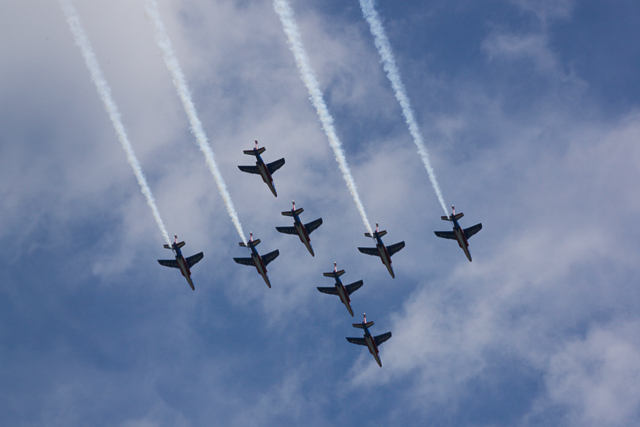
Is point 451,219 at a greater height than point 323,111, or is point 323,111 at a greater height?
point 323,111

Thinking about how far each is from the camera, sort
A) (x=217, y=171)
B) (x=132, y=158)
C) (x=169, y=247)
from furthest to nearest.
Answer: (x=169, y=247), (x=217, y=171), (x=132, y=158)

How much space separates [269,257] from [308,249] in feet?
16.0

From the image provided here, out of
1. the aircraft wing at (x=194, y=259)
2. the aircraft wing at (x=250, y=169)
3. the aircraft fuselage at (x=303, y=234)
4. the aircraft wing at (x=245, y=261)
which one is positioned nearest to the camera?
the aircraft wing at (x=250, y=169)

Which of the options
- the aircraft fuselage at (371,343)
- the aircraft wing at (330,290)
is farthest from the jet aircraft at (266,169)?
the aircraft fuselage at (371,343)

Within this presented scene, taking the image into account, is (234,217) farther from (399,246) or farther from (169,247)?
(399,246)

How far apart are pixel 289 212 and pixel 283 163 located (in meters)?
5.31

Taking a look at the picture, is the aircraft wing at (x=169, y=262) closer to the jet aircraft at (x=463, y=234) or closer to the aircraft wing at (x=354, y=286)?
the aircraft wing at (x=354, y=286)

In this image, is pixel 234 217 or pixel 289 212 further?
pixel 289 212

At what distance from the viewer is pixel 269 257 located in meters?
60.2

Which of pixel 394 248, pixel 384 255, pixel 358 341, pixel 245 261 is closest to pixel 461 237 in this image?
pixel 394 248


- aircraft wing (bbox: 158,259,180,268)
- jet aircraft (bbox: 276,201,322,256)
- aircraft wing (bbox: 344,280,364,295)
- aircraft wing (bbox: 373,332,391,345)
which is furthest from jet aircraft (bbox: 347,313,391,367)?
aircraft wing (bbox: 158,259,180,268)

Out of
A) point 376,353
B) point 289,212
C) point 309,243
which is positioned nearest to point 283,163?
point 289,212

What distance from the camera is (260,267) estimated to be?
5791cm

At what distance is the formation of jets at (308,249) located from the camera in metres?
54.3
